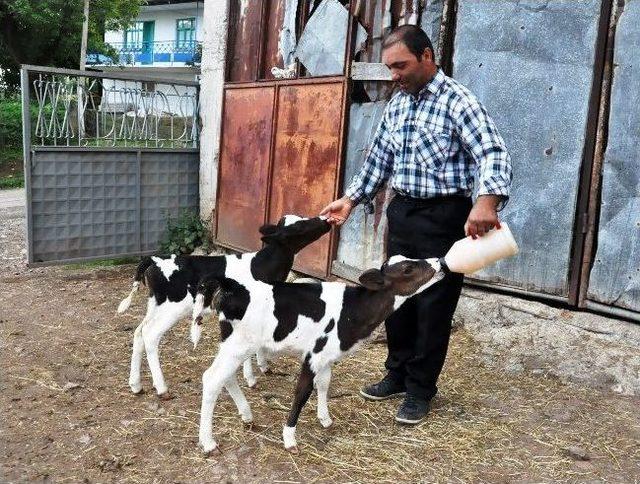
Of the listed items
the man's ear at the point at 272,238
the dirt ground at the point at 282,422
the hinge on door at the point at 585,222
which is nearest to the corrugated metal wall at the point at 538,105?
the hinge on door at the point at 585,222

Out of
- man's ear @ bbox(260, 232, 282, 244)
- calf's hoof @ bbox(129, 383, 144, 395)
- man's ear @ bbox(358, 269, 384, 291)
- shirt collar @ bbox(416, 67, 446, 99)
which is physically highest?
shirt collar @ bbox(416, 67, 446, 99)

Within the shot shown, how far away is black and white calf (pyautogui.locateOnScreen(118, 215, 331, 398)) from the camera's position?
4.30 m

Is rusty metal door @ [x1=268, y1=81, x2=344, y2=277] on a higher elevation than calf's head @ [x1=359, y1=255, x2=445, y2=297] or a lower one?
higher

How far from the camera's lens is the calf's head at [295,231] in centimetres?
419

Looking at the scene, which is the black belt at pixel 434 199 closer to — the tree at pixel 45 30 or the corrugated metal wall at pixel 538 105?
the corrugated metal wall at pixel 538 105

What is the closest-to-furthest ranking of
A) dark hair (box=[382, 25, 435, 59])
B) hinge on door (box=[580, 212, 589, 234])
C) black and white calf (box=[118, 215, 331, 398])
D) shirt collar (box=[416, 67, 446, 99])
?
dark hair (box=[382, 25, 435, 59]), shirt collar (box=[416, 67, 446, 99]), black and white calf (box=[118, 215, 331, 398]), hinge on door (box=[580, 212, 589, 234])

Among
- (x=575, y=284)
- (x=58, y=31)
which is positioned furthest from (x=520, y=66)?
(x=58, y=31)

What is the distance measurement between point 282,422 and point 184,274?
1123 millimetres

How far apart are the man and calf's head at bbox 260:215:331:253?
88mm

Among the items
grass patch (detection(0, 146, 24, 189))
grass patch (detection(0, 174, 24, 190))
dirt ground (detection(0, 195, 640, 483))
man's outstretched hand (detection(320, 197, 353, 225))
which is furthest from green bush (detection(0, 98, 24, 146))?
man's outstretched hand (detection(320, 197, 353, 225))

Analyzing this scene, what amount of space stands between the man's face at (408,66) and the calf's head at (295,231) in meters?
0.98

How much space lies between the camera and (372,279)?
3.57 metres

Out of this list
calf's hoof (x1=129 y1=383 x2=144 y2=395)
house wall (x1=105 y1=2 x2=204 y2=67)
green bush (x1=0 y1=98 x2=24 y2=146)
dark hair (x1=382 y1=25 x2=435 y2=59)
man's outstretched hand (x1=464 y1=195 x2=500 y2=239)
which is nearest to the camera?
man's outstretched hand (x1=464 y1=195 x2=500 y2=239)

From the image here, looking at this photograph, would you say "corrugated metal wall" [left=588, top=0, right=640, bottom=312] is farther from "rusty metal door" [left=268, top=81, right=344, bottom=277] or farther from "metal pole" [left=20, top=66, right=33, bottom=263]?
"metal pole" [left=20, top=66, right=33, bottom=263]
